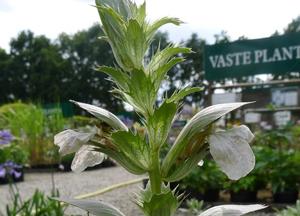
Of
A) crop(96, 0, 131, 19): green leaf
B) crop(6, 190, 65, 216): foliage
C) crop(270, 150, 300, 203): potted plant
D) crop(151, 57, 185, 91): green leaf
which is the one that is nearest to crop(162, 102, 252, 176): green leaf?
crop(151, 57, 185, 91): green leaf

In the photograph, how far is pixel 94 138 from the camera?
3.65 feet

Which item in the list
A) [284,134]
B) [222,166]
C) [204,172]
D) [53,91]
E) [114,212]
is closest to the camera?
[222,166]

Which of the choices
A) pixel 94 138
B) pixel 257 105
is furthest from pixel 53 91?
pixel 94 138

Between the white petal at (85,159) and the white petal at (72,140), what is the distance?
0.11m

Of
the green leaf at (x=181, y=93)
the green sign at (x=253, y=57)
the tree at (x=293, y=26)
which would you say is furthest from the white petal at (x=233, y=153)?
the tree at (x=293, y=26)

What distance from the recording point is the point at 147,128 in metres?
1.09

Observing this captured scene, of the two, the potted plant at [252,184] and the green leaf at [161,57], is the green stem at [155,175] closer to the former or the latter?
the green leaf at [161,57]

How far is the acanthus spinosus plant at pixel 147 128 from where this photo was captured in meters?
1.03

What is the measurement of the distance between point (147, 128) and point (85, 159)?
195 millimetres

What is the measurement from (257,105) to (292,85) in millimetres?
681

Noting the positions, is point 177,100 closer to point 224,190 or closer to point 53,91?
point 224,190

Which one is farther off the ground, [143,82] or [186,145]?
[143,82]

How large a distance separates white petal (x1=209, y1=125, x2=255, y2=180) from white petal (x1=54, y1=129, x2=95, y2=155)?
0.26m

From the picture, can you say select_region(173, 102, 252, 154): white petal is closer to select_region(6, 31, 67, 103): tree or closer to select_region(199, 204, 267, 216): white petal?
select_region(199, 204, 267, 216): white petal
